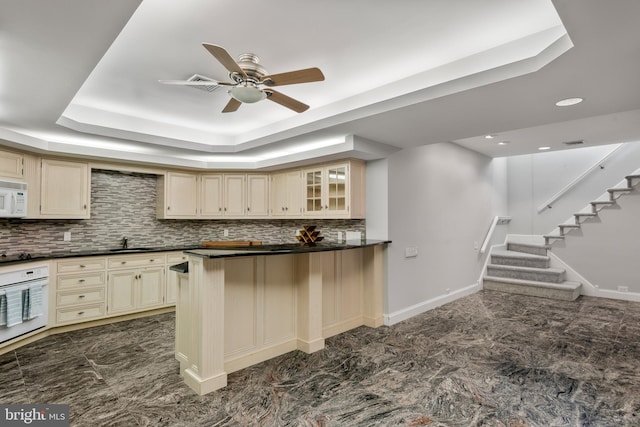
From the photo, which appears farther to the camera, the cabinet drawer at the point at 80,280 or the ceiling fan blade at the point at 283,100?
the cabinet drawer at the point at 80,280

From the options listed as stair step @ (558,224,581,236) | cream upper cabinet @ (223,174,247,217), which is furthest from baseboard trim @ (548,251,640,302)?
cream upper cabinet @ (223,174,247,217)

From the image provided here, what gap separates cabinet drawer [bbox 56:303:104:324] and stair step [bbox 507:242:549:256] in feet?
25.8

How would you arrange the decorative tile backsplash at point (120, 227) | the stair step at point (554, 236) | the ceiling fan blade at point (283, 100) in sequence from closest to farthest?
the ceiling fan blade at point (283, 100), the decorative tile backsplash at point (120, 227), the stair step at point (554, 236)

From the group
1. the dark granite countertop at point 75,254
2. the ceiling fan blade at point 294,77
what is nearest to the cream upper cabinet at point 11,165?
the dark granite countertop at point 75,254

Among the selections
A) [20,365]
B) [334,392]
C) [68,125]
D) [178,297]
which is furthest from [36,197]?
[334,392]

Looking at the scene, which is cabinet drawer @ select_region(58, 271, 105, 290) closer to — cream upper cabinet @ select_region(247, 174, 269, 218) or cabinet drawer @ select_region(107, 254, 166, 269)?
cabinet drawer @ select_region(107, 254, 166, 269)

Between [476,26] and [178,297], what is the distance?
129 inches

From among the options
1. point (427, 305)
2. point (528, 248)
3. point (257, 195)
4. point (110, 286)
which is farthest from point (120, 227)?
point (528, 248)

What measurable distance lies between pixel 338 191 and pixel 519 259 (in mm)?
4551

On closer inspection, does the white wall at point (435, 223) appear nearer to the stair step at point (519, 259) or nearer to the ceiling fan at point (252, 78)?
the stair step at point (519, 259)

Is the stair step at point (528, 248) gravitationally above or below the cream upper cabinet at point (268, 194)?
below

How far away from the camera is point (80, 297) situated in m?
4.29

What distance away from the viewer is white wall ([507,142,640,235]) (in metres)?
6.30

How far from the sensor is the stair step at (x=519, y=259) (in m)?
6.53
